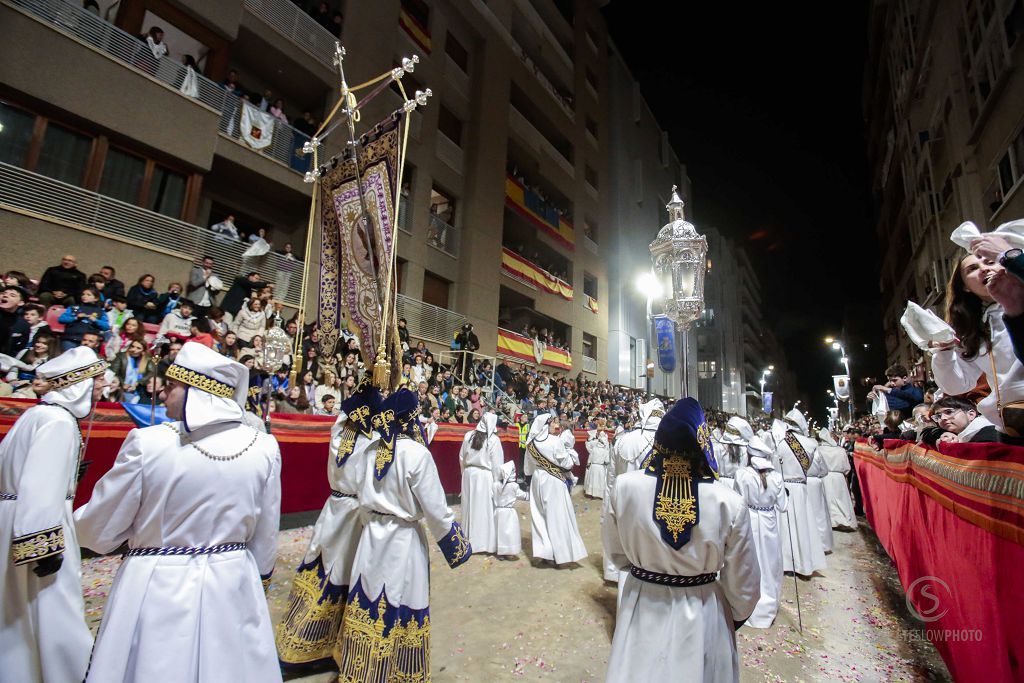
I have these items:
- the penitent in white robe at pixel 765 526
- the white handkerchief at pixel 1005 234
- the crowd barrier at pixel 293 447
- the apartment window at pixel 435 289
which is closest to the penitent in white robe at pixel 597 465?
the crowd barrier at pixel 293 447

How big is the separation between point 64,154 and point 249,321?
16.1ft

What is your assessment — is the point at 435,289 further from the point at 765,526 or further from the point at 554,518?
the point at 765,526

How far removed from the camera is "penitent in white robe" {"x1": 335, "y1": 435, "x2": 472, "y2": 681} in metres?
2.99

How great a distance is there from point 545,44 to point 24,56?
2169 centimetres

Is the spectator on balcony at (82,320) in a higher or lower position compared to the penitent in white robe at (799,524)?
higher

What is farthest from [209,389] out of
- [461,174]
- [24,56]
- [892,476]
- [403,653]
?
[461,174]

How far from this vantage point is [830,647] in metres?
4.25

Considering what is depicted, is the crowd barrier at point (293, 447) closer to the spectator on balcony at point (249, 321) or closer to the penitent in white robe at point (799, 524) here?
the spectator on balcony at point (249, 321)

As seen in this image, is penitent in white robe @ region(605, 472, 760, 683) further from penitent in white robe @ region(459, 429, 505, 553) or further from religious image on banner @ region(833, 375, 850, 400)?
religious image on banner @ region(833, 375, 850, 400)

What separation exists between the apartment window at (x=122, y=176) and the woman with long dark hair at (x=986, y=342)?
12.9 m

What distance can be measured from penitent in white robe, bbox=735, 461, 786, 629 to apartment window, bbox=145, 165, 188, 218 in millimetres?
12245

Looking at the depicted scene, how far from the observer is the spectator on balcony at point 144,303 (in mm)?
8078

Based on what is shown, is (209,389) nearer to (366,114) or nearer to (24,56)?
(24,56)

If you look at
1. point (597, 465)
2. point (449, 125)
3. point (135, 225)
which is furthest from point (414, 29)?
point (597, 465)
